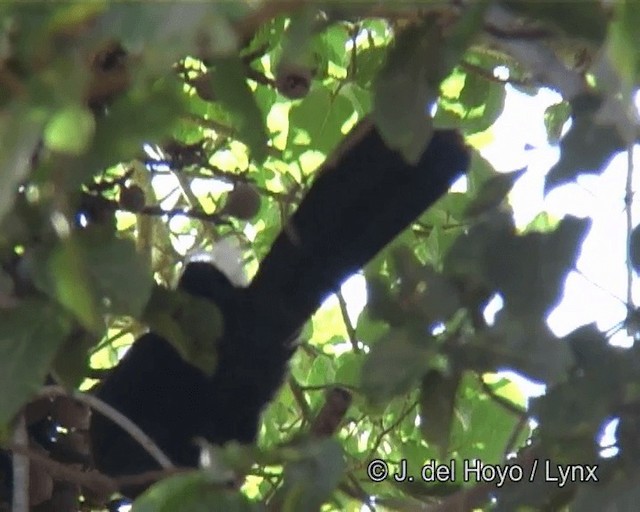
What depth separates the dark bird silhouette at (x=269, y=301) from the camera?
1.40 m

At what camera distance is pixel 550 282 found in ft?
3.08

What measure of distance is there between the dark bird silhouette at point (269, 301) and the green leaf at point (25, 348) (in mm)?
574

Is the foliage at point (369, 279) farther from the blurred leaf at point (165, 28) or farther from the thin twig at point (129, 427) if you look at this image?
the thin twig at point (129, 427)

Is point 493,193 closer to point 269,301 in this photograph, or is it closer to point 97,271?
point 97,271

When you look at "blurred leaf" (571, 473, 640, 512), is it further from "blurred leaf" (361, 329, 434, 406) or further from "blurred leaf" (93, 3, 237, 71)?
"blurred leaf" (93, 3, 237, 71)

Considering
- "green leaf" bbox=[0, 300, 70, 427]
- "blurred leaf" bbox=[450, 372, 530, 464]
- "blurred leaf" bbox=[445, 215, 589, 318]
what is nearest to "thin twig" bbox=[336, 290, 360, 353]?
"blurred leaf" bbox=[450, 372, 530, 464]

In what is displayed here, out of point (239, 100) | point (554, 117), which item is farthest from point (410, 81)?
point (554, 117)

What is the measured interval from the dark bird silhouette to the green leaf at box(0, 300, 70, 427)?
0.57 metres

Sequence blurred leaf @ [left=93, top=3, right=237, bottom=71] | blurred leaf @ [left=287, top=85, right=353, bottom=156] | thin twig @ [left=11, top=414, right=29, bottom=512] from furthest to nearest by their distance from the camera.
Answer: blurred leaf @ [left=287, top=85, right=353, bottom=156] → thin twig @ [left=11, top=414, right=29, bottom=512] → blurred leaf @ [left=93, top=3, right=237, bottom=71]

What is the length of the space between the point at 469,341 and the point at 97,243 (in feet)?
1.00

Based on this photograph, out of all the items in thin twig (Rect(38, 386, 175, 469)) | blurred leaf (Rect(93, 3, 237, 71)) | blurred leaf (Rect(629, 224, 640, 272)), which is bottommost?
thin twig (Rect(38, 386, 175, 469))

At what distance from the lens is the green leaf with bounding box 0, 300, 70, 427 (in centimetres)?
86

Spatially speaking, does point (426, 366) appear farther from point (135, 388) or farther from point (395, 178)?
point (135, 388)

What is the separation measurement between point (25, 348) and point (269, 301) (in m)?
0.71
